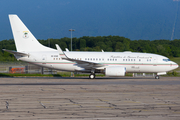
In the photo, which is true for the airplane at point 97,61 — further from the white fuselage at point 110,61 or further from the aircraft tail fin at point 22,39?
the aircraft tail fin at point 22,39

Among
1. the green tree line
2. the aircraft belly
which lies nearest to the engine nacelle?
the aircraft belly

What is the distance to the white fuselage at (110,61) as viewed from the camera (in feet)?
102

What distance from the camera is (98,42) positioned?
11944cm

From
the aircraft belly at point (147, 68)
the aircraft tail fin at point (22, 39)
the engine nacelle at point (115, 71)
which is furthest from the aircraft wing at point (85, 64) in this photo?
the aircraft tail fin at point (22, 39)

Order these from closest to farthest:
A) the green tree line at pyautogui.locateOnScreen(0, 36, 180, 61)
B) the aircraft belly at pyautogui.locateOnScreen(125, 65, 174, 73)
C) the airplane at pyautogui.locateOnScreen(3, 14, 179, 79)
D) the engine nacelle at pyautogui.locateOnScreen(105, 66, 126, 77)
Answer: the engine nacelle at pyautogui.locateOnScreen(105, 66, 126, 77), the airplane at pyautogui.locateOnScreen(3, 14, 179, 79), the aircraft belly at pyautogui.locateOnScreen(125, 65, 174, 73), the green tree line at pyautogui.locateOnScreen(0, 36, 180, 61)

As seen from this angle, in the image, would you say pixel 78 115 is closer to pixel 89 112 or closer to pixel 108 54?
pixel 89 112

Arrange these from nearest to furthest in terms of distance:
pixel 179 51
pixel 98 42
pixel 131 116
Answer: pixel 131 116
pixel 179 51
pixel 98 42

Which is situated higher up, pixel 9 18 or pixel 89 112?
pixel 9 18

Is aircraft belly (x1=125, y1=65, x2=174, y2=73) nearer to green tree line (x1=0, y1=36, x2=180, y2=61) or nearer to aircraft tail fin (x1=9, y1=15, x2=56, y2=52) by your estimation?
aircraft tail fin (x1=9, y1=15, x2=56, y2=52)

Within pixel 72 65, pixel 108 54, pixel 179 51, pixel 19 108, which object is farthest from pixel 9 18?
pixel 179 51

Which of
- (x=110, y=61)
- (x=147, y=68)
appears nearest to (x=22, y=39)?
(x=110, y=61)

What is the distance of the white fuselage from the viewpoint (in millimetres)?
31234

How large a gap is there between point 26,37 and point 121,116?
995 inches

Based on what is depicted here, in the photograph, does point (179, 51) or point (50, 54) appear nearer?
point (50, 54)
